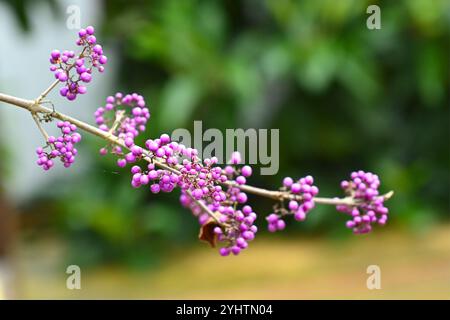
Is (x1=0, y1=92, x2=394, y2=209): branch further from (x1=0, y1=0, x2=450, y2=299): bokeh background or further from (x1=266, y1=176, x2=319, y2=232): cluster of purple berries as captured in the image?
(x1=0, y1=0, x2=450, y2=299): bokeh background

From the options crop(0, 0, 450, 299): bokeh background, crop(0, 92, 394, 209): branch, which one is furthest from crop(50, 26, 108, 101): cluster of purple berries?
crop(0, 0, 450, 299): bokeh background

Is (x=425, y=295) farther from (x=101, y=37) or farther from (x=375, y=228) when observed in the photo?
(x=101, y=37)

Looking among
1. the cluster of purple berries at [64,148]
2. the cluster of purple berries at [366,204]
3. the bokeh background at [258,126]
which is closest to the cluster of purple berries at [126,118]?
the cluster of purple berries at [64,148]

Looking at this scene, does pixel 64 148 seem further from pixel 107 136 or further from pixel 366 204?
pixel 366 204

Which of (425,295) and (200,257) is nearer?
(425,295)

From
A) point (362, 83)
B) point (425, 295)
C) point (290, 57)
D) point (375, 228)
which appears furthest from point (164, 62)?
point (425, 295)
